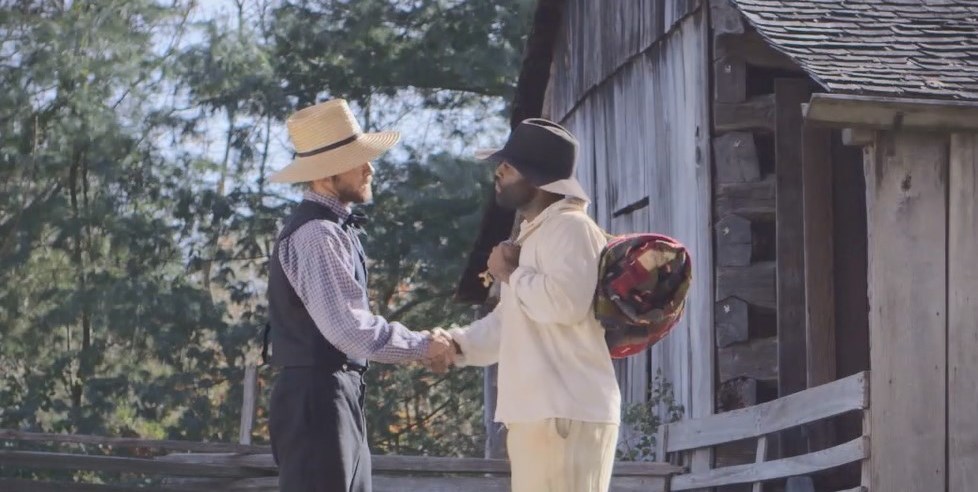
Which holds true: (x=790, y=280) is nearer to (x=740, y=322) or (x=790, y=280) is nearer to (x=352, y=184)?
(x=740, y=322)

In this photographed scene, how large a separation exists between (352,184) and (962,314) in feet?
10.9

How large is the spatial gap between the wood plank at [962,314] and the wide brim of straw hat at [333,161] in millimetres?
3145

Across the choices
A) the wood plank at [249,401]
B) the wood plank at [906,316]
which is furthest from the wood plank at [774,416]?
the wood plank at [249,401]

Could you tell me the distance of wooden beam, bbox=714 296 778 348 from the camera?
9523mm

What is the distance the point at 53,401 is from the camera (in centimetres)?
2055

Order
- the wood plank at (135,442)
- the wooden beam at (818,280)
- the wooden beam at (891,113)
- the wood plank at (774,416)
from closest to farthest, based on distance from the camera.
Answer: the wooden beam at (891,113) → the wood plank at (774,416) → the wooden beam at (818,280) → the wood plank at (135,442)

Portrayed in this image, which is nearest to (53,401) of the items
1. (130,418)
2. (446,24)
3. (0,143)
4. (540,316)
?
(130,418)

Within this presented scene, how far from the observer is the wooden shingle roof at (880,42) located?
24.7 feet

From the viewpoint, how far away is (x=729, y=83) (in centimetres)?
975

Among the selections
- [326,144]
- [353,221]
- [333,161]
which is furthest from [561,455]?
[326,144]

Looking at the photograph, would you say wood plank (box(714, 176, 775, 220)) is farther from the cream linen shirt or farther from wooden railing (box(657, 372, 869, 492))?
the cream linen shirt

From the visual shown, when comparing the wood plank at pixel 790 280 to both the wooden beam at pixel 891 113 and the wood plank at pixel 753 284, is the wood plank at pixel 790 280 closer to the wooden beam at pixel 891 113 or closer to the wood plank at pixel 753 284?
the wood plank at pixel 753 284

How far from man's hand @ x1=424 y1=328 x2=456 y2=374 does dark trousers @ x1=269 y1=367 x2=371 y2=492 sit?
38cm

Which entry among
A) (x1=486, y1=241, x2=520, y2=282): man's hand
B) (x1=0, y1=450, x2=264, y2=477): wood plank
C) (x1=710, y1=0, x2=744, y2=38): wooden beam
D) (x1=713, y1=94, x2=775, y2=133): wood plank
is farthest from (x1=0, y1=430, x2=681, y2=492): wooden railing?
(x1=486, y1=241, x2=520, y2=282): man's hand
